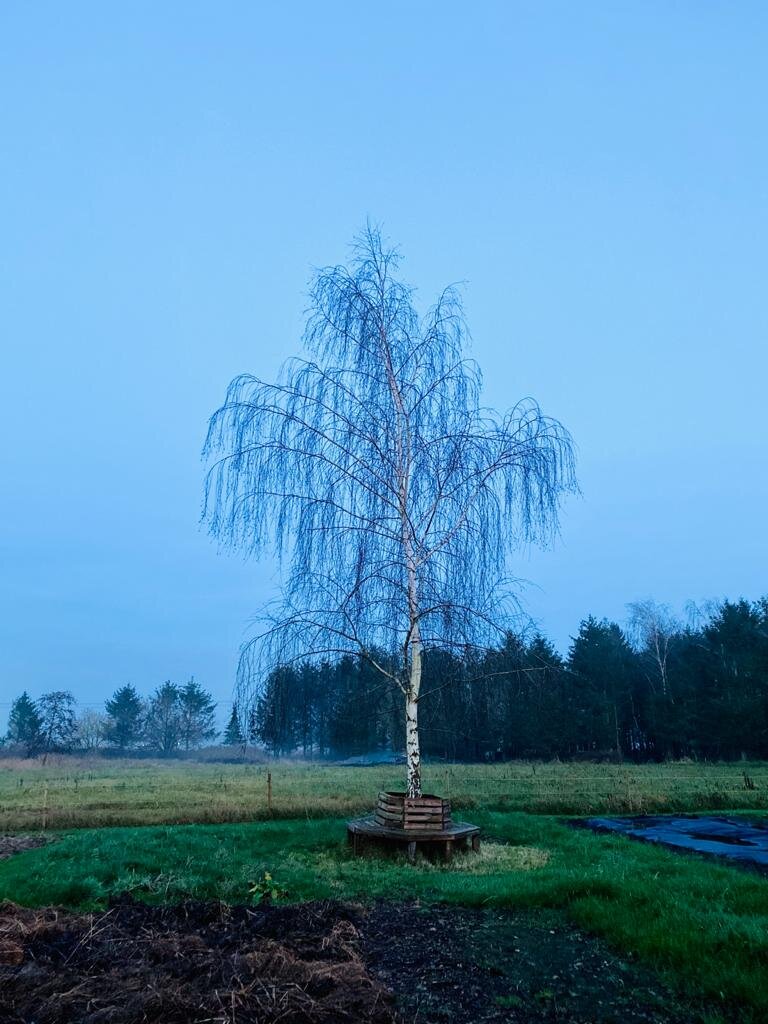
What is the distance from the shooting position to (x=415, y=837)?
10.8 m

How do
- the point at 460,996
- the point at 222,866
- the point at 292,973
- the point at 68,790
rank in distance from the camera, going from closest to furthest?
the point at 292,973 < the point at 460,996 < the point at 222,866 < the point at 68,790

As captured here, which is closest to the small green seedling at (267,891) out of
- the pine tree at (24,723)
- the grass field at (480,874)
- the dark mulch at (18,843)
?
the grass field at (480,874)

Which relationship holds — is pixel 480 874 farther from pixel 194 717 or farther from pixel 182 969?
pixel 194 717

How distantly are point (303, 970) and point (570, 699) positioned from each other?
32995 mm

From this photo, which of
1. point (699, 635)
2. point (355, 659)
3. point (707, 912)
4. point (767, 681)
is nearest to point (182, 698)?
point (699, 635)

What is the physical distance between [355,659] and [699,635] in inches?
1916

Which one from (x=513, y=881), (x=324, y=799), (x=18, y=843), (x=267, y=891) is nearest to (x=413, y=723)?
(x=513, y=881)

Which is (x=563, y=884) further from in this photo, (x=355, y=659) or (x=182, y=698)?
(x=182, y=698)

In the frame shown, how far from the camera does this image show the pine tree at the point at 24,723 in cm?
7725

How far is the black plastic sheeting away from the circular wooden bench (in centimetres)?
436

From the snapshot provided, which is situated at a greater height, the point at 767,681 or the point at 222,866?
the point at 767,681

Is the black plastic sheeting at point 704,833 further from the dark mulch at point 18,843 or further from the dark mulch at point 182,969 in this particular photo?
the dark mulch at point 18,843

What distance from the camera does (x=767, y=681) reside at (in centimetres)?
3991

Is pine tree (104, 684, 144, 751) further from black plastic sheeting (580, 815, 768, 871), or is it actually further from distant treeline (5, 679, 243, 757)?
black plastic sheeting (580, 815, 768, 871)
